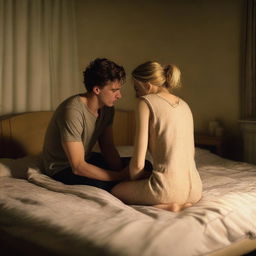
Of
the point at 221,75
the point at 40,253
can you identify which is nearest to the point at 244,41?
the point at 221,75

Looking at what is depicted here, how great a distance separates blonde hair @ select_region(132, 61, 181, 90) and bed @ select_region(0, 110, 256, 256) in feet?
1.87

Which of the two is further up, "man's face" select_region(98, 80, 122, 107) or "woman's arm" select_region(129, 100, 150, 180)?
"man's face" select_region(98, 80, 122, 107)

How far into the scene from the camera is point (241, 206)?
1.77m

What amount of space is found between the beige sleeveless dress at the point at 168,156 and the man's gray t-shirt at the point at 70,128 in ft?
1.49

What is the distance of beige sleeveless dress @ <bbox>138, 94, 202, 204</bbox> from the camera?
5.95ft

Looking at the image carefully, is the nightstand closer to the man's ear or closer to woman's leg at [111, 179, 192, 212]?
the man's ear

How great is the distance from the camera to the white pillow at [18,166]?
2.47m

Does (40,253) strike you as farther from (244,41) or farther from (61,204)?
(244,41)

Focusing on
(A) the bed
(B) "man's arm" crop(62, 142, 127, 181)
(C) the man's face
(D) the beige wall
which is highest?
(D) the beige wall

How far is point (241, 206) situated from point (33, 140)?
1896 mm

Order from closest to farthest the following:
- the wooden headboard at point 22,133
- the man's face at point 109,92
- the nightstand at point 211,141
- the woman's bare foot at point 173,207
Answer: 1. the woman's bare foot at point 173,207
2. the man's face at point 109,92
3. the wooden headboard at point 22,133
4. the nightstand at point 211,141

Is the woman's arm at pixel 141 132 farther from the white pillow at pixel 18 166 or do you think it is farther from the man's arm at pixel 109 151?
the white pillow at pixel 18 166

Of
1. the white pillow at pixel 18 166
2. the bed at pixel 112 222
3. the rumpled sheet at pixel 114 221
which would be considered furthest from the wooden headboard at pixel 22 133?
the rumpled sheet at pixel 114 221

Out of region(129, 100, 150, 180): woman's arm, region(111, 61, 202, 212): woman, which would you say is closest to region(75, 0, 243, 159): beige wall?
region(111, 61, 202, 212): woman
